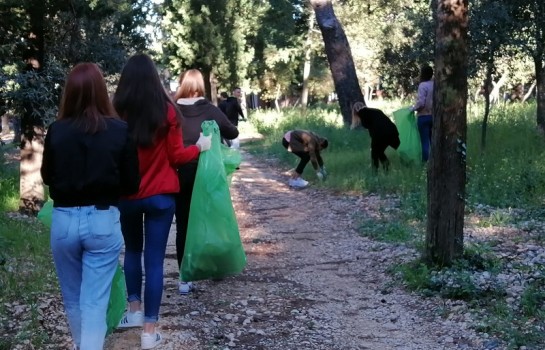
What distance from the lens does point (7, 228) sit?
7348 millimetres

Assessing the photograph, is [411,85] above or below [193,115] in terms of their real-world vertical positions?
above

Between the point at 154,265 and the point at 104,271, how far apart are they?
34.0 inches

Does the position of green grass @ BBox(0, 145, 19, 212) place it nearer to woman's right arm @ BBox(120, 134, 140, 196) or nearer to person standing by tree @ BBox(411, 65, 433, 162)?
woman's right arm @ BBox(120, 134, 140, 196)

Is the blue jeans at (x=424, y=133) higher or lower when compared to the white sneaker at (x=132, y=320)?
higher

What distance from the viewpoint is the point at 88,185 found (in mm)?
3420

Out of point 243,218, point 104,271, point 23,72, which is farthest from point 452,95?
point 23,72

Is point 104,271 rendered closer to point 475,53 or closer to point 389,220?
point 389,220

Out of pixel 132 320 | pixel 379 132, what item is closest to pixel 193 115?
pixel 132 320

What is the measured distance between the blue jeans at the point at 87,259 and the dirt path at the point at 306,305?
0.82m

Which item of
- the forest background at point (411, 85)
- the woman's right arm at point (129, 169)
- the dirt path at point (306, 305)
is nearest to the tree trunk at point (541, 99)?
the forest background at point (411, 85)

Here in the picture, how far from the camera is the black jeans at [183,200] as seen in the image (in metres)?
5.56

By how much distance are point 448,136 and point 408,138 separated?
236 inches

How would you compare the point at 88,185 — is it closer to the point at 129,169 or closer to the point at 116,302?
the point at 129,169

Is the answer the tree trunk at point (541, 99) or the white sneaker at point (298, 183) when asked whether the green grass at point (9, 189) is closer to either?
the white sneaker at point (298, 183)
